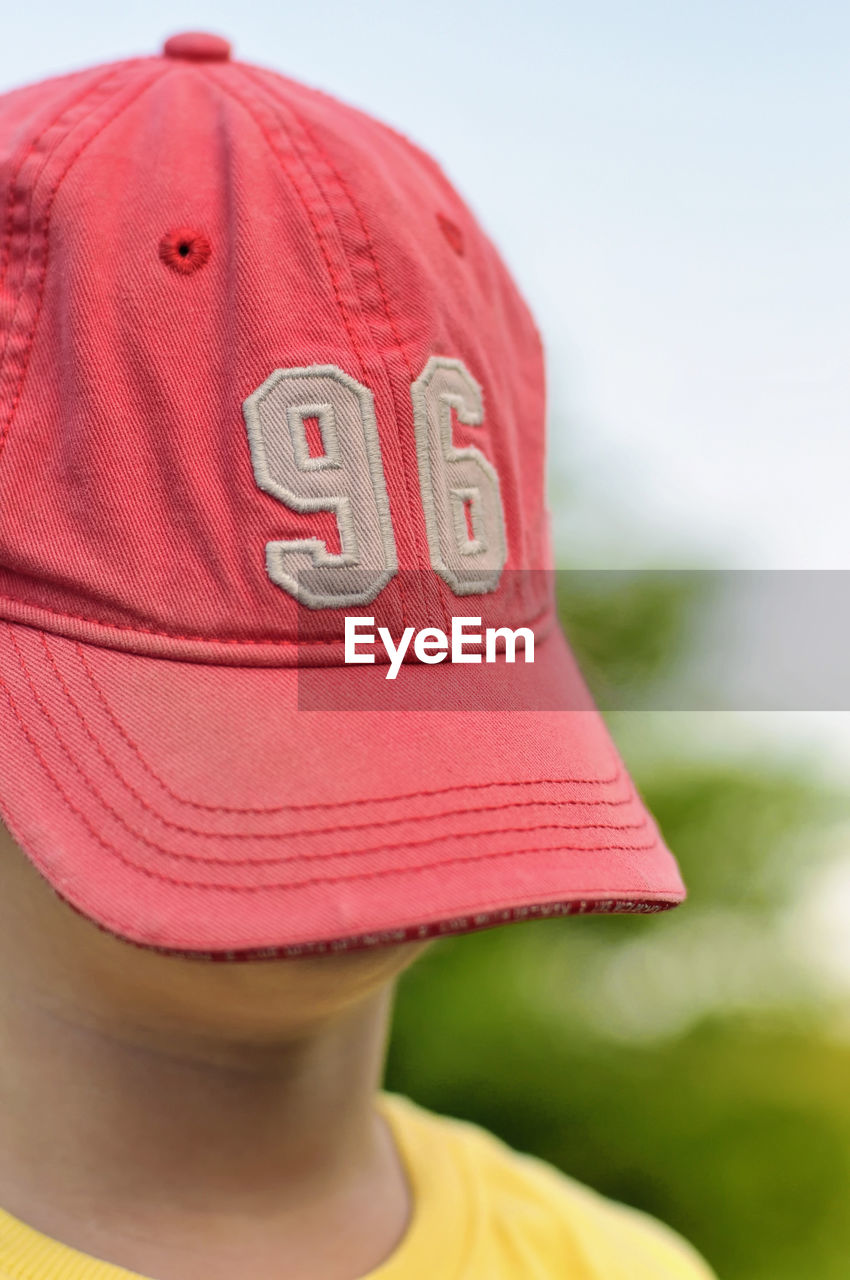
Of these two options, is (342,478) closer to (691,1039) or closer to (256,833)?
(256,833)

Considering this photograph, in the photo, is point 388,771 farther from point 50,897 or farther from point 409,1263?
point 409,1263

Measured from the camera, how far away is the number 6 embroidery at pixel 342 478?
0.64 metres

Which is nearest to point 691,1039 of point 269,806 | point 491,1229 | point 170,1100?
point 491,1229

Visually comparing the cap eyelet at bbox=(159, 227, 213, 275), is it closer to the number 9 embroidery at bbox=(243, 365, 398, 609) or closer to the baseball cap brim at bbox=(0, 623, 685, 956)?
the number 9 embroidery at bbox=(243, 365, 398, 609)

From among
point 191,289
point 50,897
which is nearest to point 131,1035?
point 50,897

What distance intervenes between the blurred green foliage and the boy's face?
869mm

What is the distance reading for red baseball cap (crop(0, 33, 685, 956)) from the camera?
59 centimetres

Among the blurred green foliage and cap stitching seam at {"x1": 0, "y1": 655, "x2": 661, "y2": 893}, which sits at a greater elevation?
cap stitching seam at {"x1": 0, "y1": 655, "x2": 661, "y2": 893}

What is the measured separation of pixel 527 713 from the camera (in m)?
0.70

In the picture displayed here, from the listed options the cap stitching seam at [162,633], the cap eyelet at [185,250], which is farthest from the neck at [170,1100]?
the cap eyelet at [185,250]

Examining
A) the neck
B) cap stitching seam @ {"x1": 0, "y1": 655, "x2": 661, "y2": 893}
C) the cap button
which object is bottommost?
the neck

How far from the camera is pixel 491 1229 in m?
0.89
